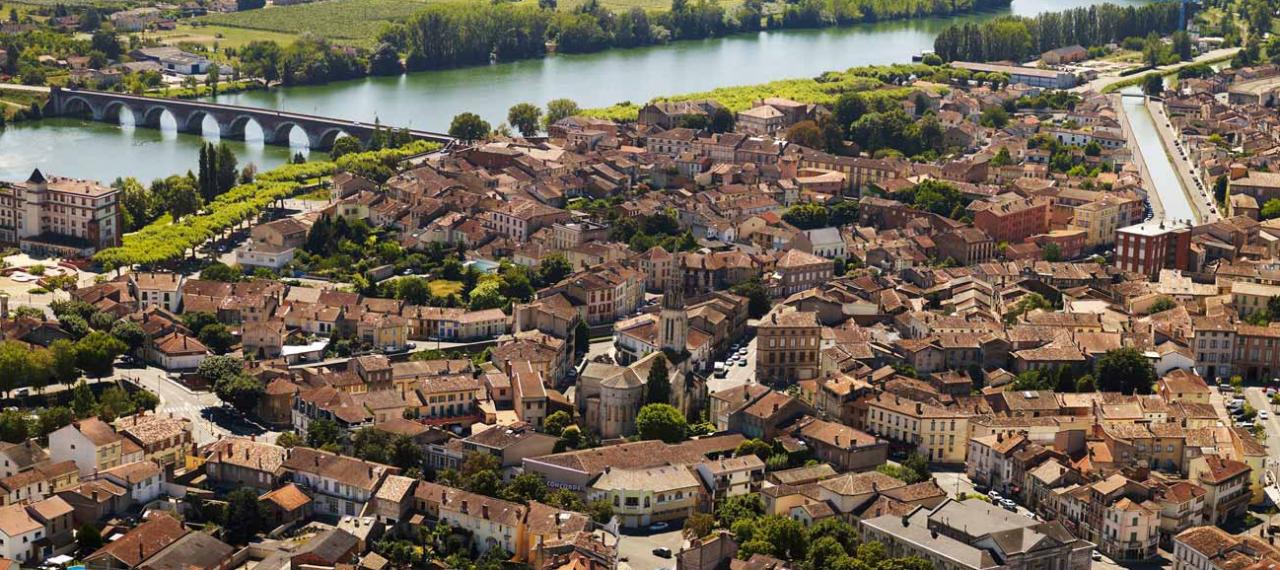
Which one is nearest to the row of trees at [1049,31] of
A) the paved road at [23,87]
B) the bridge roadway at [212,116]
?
the bridge roadway at [212,116]

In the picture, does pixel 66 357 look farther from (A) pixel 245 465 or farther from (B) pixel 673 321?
(B) pixel 673 321

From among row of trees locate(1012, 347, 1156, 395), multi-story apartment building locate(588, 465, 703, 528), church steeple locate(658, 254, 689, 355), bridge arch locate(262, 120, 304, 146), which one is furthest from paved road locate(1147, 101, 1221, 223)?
bridge arch locate(262, 120, 304, 146)

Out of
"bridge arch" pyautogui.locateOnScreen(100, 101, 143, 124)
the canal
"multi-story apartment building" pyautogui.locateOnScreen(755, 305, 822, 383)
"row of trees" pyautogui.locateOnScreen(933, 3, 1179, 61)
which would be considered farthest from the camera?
"row of trees" pyautogui.locateOnScreen(933, 3, 1179, 61)

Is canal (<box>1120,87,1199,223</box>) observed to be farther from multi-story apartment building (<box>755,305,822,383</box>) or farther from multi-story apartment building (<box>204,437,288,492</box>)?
multi-story apartment building (<box>204,437,288,492</box>)

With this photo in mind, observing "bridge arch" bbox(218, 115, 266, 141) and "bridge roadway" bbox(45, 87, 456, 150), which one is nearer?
"bridge roadway" bbox(45, 87, 456, 150)

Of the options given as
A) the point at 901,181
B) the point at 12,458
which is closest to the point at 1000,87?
the point at 901,181

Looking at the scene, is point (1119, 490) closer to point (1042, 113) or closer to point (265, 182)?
point (265, 182)

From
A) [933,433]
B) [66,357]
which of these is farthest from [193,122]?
[933,433]
